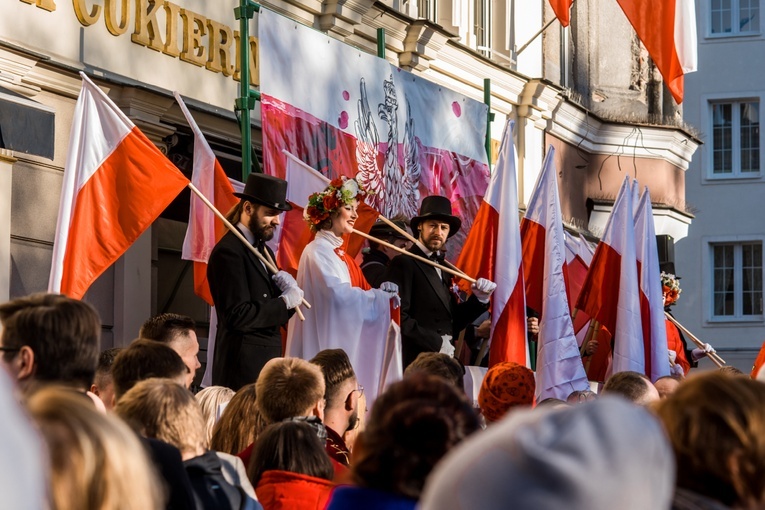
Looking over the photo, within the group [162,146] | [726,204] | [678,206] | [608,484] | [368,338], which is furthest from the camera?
[726,204]

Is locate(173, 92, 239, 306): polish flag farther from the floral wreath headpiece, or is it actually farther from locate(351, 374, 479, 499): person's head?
locate(351, 374, 479, 499): person's head

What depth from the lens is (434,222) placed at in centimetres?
983

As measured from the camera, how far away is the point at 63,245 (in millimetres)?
7414

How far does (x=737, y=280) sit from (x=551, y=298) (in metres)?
20.5

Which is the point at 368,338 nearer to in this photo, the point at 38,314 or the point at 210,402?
the point at 210,402

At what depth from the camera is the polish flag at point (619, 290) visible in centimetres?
1122

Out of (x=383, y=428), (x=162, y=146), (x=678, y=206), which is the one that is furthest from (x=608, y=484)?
(x=678, y=206)

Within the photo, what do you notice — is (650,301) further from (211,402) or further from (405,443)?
(405,443)

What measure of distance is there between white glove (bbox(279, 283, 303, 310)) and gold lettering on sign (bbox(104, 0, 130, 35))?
10.5 feet

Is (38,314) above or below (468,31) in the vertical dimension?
below

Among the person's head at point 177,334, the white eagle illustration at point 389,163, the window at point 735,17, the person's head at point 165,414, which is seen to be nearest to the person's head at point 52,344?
the person's head at point 165,414

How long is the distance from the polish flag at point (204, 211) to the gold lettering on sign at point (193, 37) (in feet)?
6.94

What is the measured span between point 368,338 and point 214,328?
0.96 meters

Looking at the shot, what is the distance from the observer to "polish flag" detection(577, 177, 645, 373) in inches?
442
